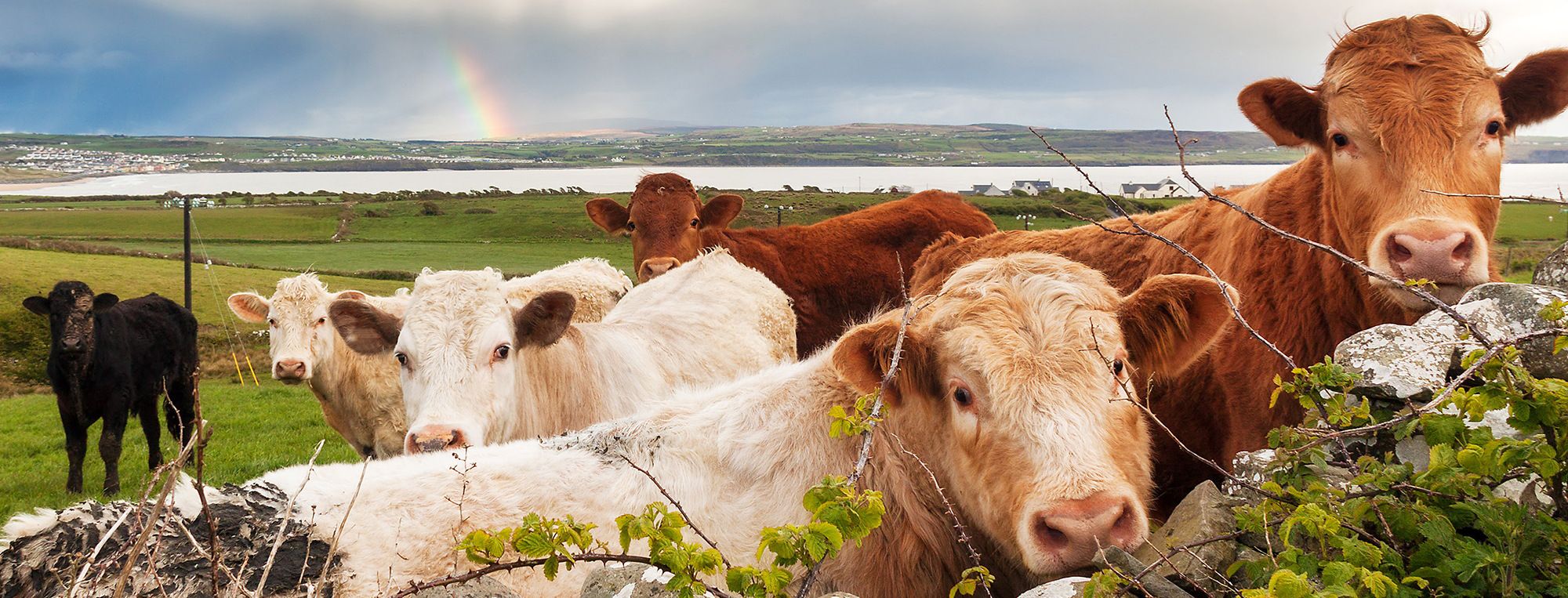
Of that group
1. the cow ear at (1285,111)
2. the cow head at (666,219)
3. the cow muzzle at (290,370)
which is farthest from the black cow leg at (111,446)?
the cow ear at (1285,111)

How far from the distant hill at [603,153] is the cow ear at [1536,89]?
65476mm

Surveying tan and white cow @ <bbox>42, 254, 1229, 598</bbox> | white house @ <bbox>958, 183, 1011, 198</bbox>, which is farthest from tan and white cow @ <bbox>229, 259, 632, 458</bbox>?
white house @ <bbox>958, 183, 1011, 198</bbox>

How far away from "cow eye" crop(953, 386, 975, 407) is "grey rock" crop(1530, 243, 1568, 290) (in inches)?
91.2

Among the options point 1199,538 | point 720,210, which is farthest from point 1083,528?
point 720,210

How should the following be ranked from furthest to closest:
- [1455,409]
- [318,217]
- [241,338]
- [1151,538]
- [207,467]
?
1. [318,217]
2. [241,338]
3. [207,467]
4. [1151,538]
5. [1455,409]

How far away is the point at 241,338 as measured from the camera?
26609 mm

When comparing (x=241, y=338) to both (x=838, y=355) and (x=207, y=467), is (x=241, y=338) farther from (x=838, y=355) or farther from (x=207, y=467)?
(x=838, y=355)

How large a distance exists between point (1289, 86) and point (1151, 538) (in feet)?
8.80

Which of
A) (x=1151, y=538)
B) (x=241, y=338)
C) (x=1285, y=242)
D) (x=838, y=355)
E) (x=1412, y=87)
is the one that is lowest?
(x=241, y=338)

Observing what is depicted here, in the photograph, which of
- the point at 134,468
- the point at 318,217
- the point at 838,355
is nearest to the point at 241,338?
the point at 134,468

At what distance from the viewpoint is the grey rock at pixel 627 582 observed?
2.45m

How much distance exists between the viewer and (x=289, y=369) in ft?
31.1

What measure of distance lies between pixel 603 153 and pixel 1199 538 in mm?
152254

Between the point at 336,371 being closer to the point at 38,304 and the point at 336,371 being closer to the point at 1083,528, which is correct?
the point at 38,304
